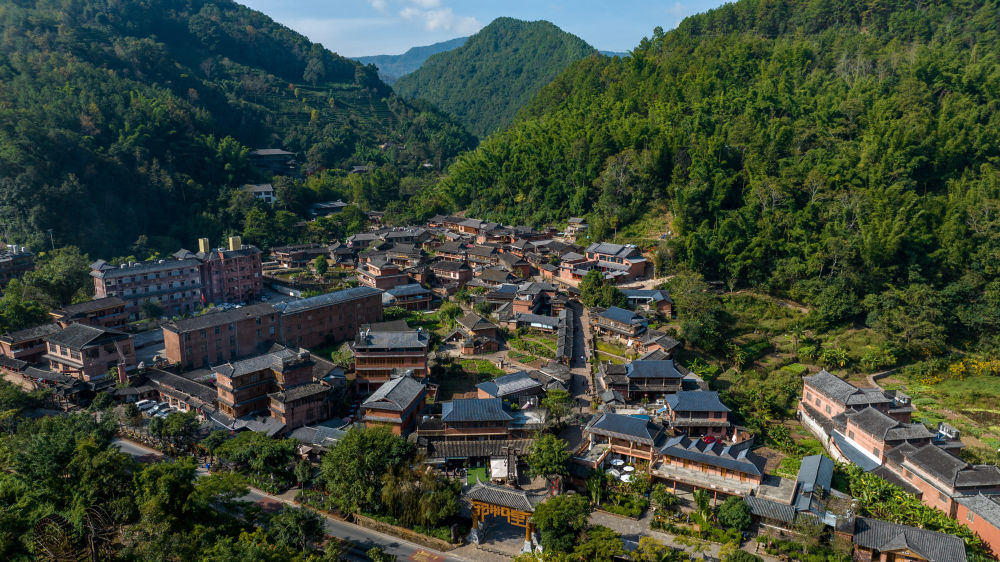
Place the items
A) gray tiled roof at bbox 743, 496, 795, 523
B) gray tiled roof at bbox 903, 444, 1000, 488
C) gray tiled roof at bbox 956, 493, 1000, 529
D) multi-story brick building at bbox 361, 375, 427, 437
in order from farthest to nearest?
multi-story brick building at bbox 361, 375, 427, 437, gray tiled roof at bbox 903, 444, 1000, 488, gray tiled roof at bbox 743, 496, 795, 523, gray tiled roof at bbox 956, 493, 1000, 529

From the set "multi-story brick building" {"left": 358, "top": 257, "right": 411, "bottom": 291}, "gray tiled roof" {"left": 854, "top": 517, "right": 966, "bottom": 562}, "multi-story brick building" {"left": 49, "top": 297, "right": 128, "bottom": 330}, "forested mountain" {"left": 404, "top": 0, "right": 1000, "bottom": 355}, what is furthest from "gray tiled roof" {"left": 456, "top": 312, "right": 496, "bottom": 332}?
"gray tiled roof" {"left": 854, "top": 517, "right": 966, "bottom": 562}

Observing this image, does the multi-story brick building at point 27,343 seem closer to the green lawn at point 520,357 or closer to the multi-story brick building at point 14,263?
the multi-story brick building at point 14,263

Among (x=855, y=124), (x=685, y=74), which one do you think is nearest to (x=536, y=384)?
(x=855, y=124)

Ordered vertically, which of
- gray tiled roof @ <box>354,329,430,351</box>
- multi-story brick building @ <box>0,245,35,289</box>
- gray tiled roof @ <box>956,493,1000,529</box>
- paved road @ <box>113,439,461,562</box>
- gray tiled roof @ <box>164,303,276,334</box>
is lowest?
paved road @ <box>113,439,461,562</box>

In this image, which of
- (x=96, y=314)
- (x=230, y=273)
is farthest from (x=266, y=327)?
(x=230, y=273)

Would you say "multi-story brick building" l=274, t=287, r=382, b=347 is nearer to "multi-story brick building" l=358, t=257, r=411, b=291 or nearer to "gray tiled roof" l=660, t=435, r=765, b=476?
"multi-story brick building" l=358, t=257, r=411, b=291

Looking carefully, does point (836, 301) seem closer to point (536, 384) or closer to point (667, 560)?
point (536, 384)

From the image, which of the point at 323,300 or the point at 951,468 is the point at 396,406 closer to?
the point at 323,300
